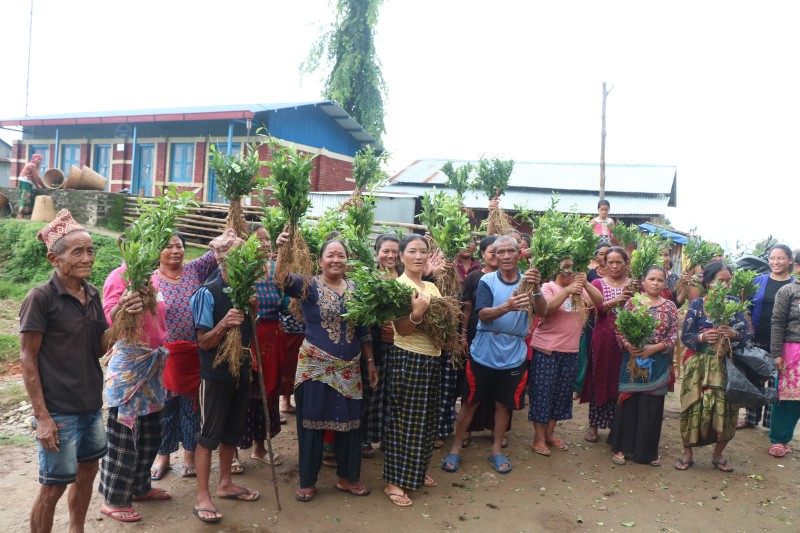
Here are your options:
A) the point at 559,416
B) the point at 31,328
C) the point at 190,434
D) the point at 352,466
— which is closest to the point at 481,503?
the point at 352,466

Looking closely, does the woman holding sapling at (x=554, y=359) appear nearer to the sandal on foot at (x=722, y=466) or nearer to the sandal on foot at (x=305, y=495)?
the sandal on foot at (x=722, y=466)

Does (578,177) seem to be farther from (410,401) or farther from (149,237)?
(149,237)

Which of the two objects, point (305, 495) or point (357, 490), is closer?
point (305, 495)

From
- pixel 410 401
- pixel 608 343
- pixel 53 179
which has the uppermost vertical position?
pixel 53 179

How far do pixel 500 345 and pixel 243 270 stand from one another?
2239mm

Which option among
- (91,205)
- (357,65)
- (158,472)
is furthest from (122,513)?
(357,65)

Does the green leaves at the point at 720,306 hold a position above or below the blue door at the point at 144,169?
below

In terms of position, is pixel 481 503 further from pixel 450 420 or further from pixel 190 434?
pixel 190 434

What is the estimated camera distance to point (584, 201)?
54.8ft

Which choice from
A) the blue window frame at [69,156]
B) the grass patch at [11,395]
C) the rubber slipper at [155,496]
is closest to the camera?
the rubber slipper at [155,496]

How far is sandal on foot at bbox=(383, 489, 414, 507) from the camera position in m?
4.25

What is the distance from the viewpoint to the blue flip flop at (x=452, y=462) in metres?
4.91

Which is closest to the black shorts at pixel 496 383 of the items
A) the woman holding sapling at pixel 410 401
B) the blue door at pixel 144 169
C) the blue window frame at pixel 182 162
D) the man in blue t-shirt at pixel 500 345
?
the man in blue t-shirt at pixel 500 345

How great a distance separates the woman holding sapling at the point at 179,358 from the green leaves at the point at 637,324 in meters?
3.50
